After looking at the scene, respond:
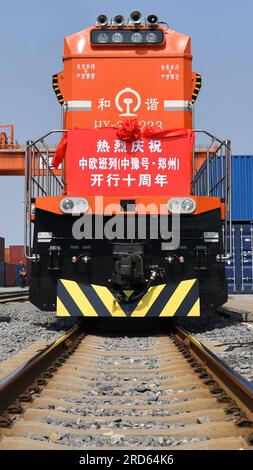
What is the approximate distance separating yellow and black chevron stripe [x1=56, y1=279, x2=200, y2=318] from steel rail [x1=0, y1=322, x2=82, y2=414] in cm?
126

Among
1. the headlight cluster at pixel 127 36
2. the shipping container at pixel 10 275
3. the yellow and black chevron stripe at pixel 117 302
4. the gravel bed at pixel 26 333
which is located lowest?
the shipping container at pixel 10 275

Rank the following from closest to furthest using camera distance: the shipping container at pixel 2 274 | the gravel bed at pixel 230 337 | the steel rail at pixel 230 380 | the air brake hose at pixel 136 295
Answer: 1. the steel rail at pixel 230 380
2. the gravel bed at pixel 230 337
3. the air brake hose at pixel 136 295
4. the shipping container at pixel 2 274

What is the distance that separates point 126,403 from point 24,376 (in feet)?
2.32

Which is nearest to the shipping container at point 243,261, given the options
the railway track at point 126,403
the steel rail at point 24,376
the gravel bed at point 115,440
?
the railway track at point 126,403

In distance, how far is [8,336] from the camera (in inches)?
288

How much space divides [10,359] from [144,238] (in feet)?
7.73

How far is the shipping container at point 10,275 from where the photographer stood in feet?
142

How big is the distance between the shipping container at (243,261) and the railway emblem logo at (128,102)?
49.8 feet

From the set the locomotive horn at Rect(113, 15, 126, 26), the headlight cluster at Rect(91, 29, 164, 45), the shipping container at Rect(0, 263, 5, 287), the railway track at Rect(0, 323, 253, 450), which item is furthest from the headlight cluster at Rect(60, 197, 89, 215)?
the shipping container at Rect(0, 263, 5, 287)

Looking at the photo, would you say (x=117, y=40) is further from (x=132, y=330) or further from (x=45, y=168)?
(x=132, y=330)

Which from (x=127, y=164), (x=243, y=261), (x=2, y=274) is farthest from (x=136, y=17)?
(x=2, y=274)

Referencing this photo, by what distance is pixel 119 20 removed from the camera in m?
8.07

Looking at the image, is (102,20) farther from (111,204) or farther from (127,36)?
(111,204)

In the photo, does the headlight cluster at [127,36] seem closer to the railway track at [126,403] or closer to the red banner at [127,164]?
the red banner at [127,164]
